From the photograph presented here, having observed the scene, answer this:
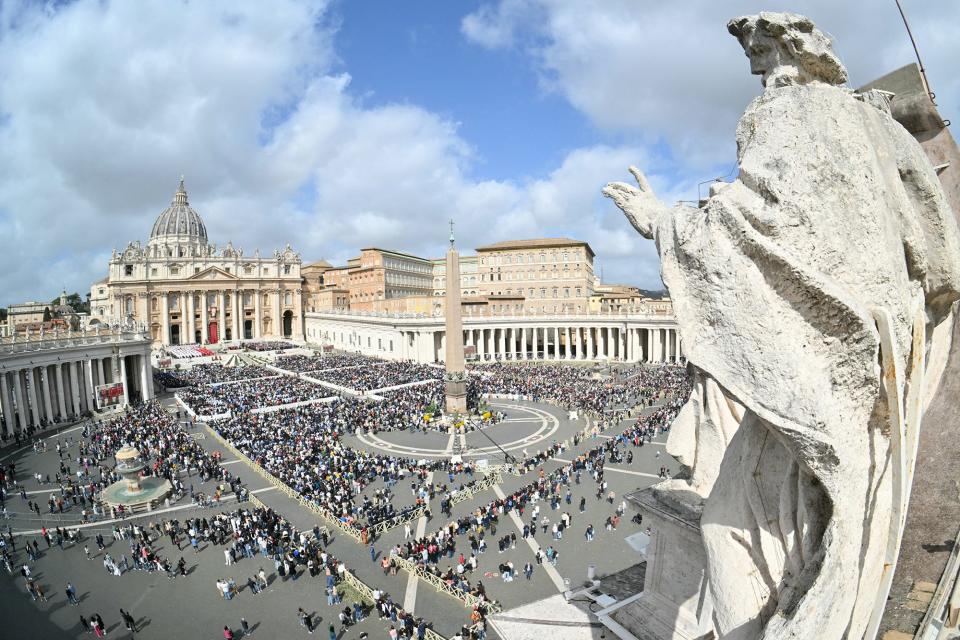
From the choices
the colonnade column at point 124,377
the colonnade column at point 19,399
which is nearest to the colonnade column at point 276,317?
the colonnade column at point 124,377

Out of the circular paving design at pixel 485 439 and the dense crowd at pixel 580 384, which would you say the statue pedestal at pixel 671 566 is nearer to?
the circular paving design at pixel 485 439

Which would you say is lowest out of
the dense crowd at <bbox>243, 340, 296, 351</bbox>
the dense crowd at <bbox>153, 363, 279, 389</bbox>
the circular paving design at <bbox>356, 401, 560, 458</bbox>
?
the circular paving design at <bbox>356, 401, 560, 458</bbox>

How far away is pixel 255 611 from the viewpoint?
11.9 meters

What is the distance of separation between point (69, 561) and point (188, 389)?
2773 cm

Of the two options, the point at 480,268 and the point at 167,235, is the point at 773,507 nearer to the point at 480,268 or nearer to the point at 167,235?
the point at 480,268

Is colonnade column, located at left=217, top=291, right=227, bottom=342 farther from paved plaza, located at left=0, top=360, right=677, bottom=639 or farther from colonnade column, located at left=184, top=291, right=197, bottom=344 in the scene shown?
paved plaza, located at left=0, top=360, right=677, bottom=639

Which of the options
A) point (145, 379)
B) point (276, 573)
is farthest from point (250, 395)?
point (276, 573)

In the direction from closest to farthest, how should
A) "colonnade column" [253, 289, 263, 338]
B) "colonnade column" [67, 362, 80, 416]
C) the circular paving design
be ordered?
the circular paving design → "colonnade column" [67, 362, 80, 416] → "colonnade column" [253, 289, 263, 338]

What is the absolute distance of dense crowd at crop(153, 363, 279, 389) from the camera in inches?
1690

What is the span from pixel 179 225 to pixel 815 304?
108904 mm

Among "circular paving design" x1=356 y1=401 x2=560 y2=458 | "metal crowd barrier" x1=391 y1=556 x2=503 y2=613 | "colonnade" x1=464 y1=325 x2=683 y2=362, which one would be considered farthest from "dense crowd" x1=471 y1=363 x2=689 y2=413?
"metal crowd barrier" x1=391 y1=556 x2=503 y2=613

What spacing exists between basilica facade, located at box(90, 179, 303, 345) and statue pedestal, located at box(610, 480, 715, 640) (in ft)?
249

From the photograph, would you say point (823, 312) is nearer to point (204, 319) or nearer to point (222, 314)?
point (204, 319)

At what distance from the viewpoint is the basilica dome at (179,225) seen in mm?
93500
